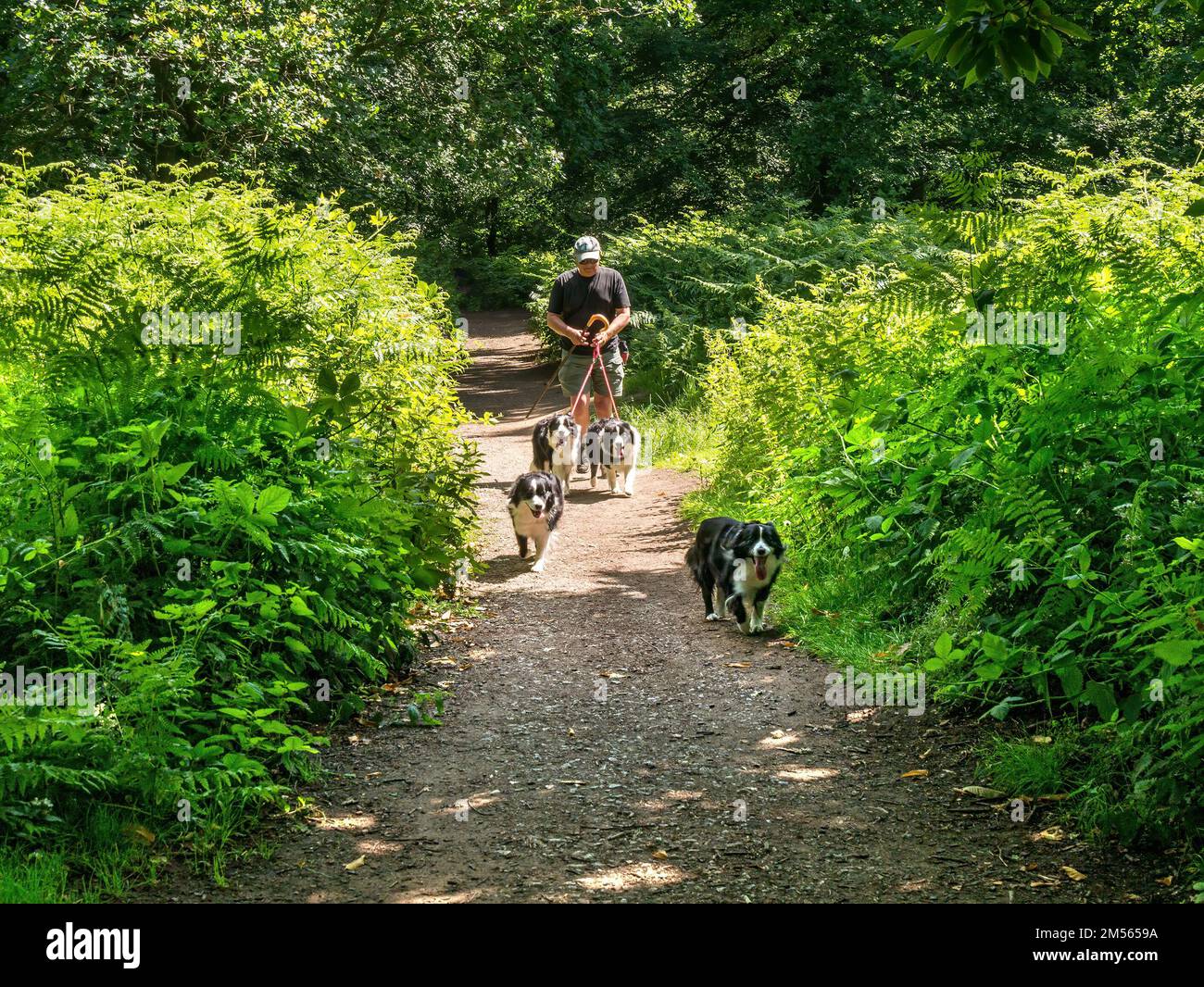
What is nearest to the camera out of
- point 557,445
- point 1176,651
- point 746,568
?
point 1176,651

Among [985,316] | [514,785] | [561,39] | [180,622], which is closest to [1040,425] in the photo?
[985,316]

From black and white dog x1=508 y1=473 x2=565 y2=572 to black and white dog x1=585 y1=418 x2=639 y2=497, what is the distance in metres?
2.43

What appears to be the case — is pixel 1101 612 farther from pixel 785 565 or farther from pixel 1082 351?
pixel 785 565

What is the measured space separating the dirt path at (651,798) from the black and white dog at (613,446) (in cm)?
459

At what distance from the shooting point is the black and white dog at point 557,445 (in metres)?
11.9

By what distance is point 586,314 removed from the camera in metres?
12.8

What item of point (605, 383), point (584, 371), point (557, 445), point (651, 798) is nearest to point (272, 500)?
point (651, 798)

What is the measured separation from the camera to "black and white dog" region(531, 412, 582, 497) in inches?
467

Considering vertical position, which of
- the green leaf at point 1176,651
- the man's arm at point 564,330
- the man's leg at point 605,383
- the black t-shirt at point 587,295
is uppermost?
the black t-shirt at point 587,295

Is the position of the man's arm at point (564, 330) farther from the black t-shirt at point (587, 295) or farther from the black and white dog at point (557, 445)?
the black and white dog at point (557, 445)

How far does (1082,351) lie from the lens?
511cm

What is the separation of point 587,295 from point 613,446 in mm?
1766

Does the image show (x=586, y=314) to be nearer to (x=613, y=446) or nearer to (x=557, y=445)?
(x=613, y=446)

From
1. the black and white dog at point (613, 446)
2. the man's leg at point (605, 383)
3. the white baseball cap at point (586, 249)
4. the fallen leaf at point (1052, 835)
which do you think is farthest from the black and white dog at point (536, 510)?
the fallen leaf at point (1052, 835)
